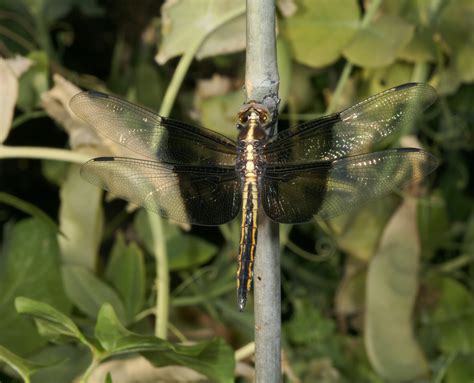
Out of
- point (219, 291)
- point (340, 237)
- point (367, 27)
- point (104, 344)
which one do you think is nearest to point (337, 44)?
point (367, 27)

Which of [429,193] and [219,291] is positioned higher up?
[429,193]

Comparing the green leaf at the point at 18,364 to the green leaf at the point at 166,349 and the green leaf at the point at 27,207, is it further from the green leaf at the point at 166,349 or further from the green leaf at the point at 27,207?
the green leaf at the point at 27,207

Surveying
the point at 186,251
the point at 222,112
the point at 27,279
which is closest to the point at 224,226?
the point at 186,251

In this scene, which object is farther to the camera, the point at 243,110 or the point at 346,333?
the point at 346,333

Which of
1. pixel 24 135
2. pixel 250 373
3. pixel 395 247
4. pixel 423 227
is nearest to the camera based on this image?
pixel 250 373

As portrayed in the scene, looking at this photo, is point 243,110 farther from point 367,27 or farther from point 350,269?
point 350,269

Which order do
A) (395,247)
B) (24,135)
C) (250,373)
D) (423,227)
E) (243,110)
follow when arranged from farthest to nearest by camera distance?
(24,135) → (423,227) → (395,247) → (250,373) → (243,110)

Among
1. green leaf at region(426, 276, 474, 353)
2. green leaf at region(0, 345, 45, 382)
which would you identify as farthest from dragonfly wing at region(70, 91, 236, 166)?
green leaf at region(426, 276, 474, 353)

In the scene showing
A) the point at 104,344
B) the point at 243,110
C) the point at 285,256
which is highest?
the point at 285,256
